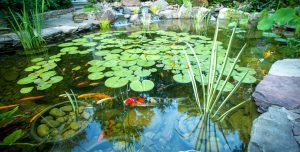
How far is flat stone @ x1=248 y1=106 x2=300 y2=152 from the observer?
1133 mm

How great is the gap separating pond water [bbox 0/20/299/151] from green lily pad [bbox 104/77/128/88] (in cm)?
1

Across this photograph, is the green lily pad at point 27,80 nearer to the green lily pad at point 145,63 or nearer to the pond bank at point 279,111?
the green lily pad at point 145,63

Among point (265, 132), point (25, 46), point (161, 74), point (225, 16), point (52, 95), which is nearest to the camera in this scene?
point (265, 132)

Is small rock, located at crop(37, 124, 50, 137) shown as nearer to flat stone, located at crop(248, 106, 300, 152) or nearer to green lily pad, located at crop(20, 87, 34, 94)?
green lily pad, located at crop(20, 87, 34, 94)

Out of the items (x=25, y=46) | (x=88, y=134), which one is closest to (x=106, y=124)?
(x=88, y=134)

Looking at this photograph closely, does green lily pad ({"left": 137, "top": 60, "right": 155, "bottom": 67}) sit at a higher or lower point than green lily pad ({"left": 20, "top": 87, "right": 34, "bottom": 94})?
higher

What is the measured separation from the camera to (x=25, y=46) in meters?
3.17

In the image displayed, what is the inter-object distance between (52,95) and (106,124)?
767 mm

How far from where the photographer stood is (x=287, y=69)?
1.90m

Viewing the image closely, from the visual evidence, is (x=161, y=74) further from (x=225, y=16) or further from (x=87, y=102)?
(x=225, y=16)

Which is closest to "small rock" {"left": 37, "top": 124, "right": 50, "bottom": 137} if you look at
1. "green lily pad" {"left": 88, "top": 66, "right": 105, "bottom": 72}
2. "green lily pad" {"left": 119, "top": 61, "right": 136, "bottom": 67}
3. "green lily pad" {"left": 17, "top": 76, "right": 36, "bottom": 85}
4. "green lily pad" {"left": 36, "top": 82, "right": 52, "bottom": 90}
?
"green lily pad" {"left": 36, "top": 82, "right": 52, "bottom": 90}

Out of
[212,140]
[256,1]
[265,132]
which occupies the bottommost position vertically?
[212,140]

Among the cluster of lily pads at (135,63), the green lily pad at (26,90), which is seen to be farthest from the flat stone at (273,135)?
the green lily pad at (26,90)

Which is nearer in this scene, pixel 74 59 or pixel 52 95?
pixel 52 95
